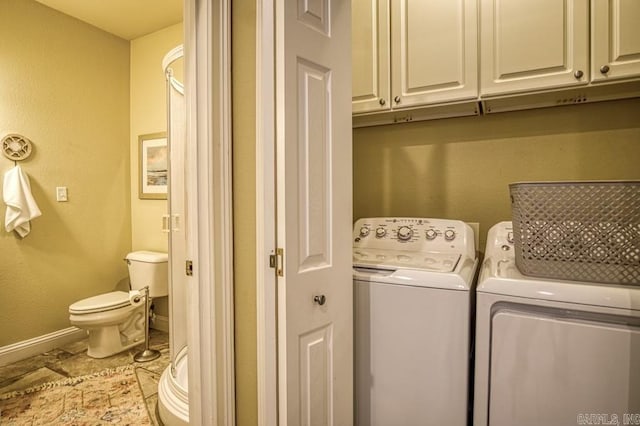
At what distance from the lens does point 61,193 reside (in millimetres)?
2625

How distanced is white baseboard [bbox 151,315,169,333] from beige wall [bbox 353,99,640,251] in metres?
1.96

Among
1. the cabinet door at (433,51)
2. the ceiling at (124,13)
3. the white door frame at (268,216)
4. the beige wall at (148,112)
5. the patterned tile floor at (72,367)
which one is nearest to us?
the white door frame at (268,216)

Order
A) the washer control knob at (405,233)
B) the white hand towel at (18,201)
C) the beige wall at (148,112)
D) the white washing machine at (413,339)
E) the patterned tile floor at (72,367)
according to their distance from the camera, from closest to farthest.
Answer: the white washing machine at (413,339) → the washer control knob at (405,233) → the patterned tile floor at (72,367) → the white hand towel at (18,201) → the beige wall at (148,112)

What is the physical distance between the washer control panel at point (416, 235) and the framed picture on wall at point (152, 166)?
1940mm

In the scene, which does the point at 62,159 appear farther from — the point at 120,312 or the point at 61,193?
the point at 120,312

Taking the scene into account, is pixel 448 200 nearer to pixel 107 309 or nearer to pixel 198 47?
pixel 198 47

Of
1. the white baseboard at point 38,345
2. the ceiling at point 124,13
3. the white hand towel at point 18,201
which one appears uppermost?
the ceiling at point 124,13

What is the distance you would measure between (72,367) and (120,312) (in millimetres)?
442

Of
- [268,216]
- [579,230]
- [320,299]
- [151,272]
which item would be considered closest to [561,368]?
[579,230]

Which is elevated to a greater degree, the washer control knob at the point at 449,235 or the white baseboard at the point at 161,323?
the washer control knob at the point at 449,235

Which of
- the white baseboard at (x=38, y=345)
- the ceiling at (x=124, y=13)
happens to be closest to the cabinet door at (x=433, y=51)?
the ceiling at (x=124, y=13)

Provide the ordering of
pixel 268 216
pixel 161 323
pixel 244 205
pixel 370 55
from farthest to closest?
pixel 161 323, pixel 370 55, pixel 244 205, pixel 268 216

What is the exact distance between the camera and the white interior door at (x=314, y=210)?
3.04 ft

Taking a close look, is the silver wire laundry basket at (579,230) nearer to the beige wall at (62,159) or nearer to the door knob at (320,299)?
the door knob at (320,299)
